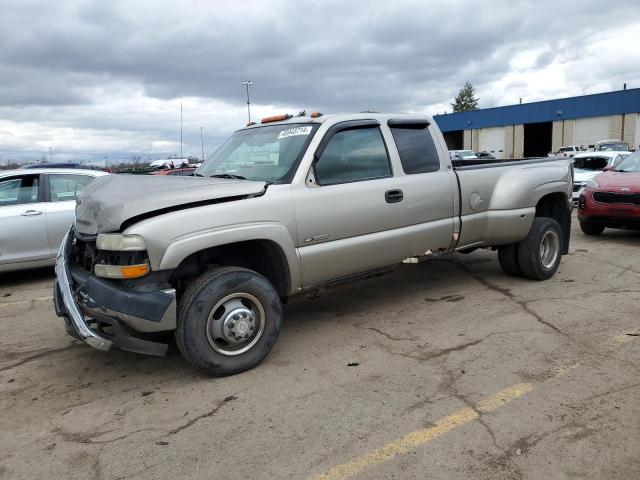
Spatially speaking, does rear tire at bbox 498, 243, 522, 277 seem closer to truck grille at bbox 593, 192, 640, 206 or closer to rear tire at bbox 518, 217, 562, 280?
rear tire at bbox 518, 217, 562, 280

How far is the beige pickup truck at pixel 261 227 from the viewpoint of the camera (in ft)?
11.9

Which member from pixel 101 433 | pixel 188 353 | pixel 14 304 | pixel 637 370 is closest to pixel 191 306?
pixel 188 353

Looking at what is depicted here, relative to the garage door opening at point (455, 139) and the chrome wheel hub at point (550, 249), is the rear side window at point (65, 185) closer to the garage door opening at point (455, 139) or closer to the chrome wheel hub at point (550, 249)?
the chrome wheel hub at point (550, 249)

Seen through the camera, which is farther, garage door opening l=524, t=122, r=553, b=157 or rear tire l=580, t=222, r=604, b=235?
garage door opening l=524, t=122, r=553, b=157

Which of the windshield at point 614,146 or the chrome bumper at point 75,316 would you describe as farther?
the windshield at point 614,146

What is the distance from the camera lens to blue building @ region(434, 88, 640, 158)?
41.7 metres

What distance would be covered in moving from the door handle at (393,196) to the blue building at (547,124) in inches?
1711

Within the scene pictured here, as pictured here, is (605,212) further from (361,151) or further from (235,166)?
(235,166)

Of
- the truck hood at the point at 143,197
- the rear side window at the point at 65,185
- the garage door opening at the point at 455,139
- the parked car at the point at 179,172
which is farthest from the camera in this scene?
the garage door opening at the point at 455,139

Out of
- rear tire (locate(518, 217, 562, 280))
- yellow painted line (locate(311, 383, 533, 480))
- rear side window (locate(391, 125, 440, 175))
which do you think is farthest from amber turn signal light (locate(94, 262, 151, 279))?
rear tire (locate(518, 217, 562, 280))

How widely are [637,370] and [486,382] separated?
1.14m

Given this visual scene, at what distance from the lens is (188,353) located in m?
3.74

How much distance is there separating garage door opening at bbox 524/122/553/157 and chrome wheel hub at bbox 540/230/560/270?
161ft

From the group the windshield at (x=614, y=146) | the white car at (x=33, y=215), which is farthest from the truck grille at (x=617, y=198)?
the windshield at (x=614, y=146)
